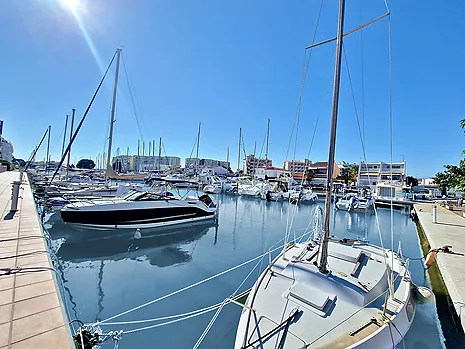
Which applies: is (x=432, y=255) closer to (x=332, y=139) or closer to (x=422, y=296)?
(x=422, y=296)

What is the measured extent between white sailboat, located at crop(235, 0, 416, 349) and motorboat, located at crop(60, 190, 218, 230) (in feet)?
30.1

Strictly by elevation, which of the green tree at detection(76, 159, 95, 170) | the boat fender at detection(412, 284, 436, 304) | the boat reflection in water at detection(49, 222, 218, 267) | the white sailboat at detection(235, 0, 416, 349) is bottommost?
the boat reflection in water at detection(49, 222, 218, 267)

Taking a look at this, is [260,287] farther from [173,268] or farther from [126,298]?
[173,268]

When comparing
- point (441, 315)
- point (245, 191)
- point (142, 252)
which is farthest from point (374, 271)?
point (245, 191)

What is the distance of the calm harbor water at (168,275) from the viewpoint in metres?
4.61

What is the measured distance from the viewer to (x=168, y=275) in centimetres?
Result: 723

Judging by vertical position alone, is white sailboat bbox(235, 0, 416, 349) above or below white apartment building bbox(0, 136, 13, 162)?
below

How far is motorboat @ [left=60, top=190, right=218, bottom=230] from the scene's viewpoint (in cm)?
1093

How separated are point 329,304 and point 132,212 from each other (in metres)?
10.6

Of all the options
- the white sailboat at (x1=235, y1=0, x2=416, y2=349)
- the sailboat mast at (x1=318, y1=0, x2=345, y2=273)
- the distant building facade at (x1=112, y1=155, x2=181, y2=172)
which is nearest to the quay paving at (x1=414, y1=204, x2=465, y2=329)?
the white sailboat at (x1=235, y1=0, x2=416, y2=349)

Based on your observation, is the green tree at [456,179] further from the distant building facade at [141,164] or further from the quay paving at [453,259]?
the distant building facade at [141,164]

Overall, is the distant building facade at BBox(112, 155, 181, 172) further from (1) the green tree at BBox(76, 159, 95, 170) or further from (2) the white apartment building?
(2) the white apartment building

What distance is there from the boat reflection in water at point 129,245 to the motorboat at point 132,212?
471 millimetres

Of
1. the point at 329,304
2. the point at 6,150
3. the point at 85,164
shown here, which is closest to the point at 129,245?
the point at 329,304
